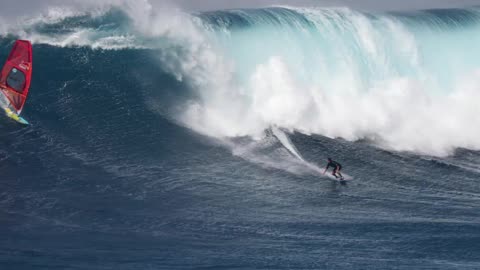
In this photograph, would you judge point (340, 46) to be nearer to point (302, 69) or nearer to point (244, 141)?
point (302, 69)

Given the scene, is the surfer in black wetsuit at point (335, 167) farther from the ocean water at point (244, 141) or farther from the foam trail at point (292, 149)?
the ocean water at point (244, 141)

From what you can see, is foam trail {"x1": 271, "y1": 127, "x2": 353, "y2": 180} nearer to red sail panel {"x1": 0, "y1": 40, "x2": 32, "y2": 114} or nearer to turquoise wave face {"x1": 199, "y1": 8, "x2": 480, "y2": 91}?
turquoise wave face {"x1": 199, "y1": 8, "x2": 480, "y2": 91}

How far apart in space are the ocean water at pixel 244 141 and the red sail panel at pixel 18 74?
32.7 inches

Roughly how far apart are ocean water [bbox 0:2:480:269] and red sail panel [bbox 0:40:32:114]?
32.7 inches

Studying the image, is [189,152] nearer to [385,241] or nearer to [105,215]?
[105,215]

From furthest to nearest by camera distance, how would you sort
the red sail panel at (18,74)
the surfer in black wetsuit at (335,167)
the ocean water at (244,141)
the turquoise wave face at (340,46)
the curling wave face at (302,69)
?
the turquoise wave face at (340,46)
the curling wave face at (302,69)
the red sail panel at (18,74)
the surfer in black wetsuit at (335,167)
the ocean water at (244,141)

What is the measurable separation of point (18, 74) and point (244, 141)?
7.56 meters

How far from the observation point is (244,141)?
25.8 meters

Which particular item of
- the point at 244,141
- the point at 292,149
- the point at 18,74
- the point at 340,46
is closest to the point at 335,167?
the point at 292,149

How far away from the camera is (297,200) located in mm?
20609

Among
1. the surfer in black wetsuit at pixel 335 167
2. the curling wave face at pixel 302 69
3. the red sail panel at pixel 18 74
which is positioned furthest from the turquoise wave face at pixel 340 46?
the red sail panel at pixel 18 74

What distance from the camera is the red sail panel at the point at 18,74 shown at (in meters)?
24.1

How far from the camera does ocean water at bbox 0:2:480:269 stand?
17.3 metres

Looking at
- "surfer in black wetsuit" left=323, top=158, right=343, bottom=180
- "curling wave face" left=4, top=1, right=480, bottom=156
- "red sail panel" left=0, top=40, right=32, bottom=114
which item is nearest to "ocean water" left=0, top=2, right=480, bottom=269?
"curling wave face" left=4, top=1, right=480, bottom=156
